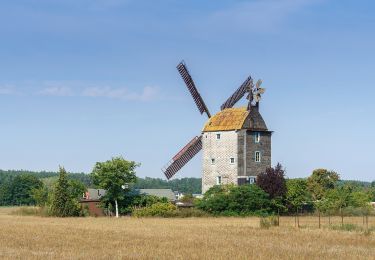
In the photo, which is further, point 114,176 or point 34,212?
point 34,212

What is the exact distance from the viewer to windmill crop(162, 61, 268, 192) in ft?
268

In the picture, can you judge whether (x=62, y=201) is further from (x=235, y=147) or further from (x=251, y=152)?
(x=251, y=152)

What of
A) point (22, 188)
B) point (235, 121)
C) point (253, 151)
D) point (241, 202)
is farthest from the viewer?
point (22, 188)

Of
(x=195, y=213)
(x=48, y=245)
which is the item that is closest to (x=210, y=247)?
(x=48, y=245)

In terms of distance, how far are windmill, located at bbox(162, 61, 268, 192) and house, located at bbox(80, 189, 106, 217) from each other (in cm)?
949

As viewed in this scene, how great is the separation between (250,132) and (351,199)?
15880mm

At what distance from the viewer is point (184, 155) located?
86.9m

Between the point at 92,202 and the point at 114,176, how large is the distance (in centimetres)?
831

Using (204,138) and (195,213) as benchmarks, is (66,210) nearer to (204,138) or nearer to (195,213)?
(195,213)

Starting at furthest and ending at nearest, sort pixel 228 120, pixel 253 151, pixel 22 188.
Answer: pixel 22 188 → pixel 228 120 → pixel 253 151

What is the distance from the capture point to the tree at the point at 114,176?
7825 cm

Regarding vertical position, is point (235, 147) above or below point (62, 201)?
above

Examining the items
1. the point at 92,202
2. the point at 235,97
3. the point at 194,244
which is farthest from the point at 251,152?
the point at 194,244

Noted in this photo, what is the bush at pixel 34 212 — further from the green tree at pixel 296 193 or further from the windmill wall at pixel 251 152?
the green tree at pixel 296 193
